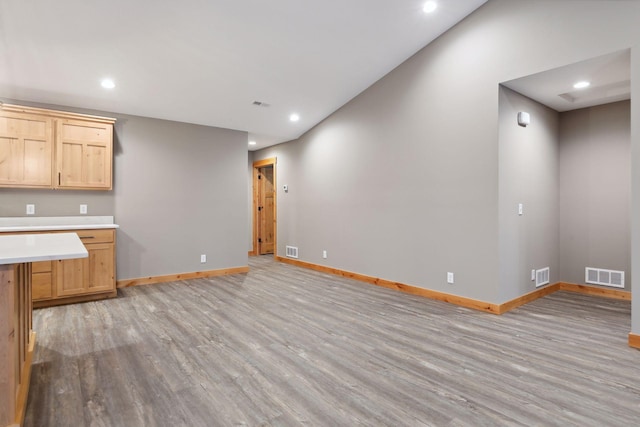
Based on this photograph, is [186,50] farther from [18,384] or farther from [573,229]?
[573,229]

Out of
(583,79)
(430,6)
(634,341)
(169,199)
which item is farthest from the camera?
(169,199)

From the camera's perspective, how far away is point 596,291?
4.59m

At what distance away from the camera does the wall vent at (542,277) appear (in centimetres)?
443

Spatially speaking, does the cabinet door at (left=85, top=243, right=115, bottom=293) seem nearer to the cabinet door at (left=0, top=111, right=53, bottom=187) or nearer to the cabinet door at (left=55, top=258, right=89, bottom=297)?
the cabinet door at (left=55, top=258, right=89, bottom=297)

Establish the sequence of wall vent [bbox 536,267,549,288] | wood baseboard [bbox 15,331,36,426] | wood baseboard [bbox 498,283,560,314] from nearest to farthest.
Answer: wood baseboard [bbox 15,331,36,426] < wood baseboard [bbox 498,283,560,314] < wall vent [bbox 536,267,549,288]

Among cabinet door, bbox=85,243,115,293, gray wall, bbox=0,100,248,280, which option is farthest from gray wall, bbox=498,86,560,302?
cabinet door, bbox=85,243,115,293

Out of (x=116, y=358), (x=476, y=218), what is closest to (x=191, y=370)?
(x=116, y=358)

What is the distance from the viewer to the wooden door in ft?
27.2

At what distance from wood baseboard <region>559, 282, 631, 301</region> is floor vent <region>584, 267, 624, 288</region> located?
76mm

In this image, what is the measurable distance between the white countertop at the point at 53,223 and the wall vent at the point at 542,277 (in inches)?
215

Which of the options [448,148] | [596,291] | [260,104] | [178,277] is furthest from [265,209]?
[596,291]

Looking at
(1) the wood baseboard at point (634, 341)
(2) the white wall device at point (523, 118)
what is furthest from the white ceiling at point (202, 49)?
(1) the wood baseboard at point (634, 341)

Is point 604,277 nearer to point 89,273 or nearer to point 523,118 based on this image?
point 523,118

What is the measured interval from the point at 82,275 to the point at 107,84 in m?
2.39
